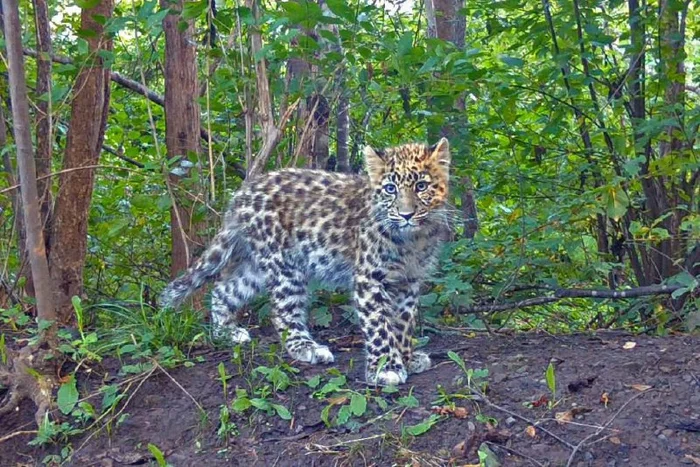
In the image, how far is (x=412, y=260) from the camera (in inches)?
251

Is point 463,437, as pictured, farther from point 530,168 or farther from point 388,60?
point 530,168

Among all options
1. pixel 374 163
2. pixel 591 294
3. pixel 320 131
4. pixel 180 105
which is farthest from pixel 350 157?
pixel 591 294

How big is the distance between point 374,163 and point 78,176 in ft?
7.65

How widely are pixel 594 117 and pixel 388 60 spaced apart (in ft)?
6.04

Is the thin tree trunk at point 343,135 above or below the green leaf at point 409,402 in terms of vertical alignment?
above

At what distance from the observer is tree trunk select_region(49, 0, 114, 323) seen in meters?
6.97

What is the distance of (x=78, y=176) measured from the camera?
698 centimetres

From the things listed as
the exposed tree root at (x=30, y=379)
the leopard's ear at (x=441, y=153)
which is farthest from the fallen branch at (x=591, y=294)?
the exposed tree root at (x=30, y=379)

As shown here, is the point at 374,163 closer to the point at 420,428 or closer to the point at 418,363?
the point at 418,363

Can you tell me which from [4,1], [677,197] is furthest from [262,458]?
[677,197]

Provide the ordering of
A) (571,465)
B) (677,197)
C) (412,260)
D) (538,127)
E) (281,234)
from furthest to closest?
(538,127)
(677,197)
(281,234)
(412,260)
(571,465)

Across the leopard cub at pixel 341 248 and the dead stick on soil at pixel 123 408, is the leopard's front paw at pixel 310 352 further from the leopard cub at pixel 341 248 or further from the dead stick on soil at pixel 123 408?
the dead stick on soil at pixel 123 408

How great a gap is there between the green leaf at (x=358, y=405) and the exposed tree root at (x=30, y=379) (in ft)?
5.95

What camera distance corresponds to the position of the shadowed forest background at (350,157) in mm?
6160
